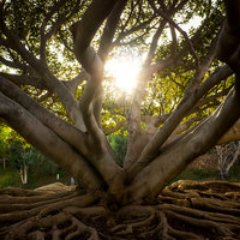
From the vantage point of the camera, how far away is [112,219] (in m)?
5.45

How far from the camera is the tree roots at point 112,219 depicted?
468 centimetres

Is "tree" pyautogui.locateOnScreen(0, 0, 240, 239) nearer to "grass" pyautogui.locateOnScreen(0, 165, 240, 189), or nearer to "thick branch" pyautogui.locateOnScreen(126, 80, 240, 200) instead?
"thick branch" pyautogui.locateOnScreen(126, 80, 240, 200)

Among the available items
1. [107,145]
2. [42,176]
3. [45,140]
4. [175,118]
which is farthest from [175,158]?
[42,176]

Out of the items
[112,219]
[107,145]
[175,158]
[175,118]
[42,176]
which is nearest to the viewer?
[175,118]

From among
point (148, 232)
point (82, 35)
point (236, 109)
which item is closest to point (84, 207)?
point (148, 232)

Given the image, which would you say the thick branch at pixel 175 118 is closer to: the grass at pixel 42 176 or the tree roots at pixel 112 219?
the tree roots at pixel 112 219

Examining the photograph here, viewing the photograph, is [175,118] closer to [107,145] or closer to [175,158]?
[175,158]

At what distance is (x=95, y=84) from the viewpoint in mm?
3811

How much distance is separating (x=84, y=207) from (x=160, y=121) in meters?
3.21

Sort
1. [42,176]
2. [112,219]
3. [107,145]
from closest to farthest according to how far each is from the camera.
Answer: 1. [112,219]
2. [107,145]
3. [42,176]

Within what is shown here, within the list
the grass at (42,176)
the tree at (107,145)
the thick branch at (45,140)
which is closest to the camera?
the tree at (107,145)

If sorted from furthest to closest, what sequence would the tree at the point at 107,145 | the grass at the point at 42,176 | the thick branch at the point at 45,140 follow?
1. the grass at the point at 42,176
2. the thick branch at the point at 45,140
3. the tree at the point at 107,145

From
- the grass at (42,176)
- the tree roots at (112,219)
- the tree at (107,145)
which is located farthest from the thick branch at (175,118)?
the grass at (42,176)

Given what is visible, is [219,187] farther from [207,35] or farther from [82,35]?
[82,35]
